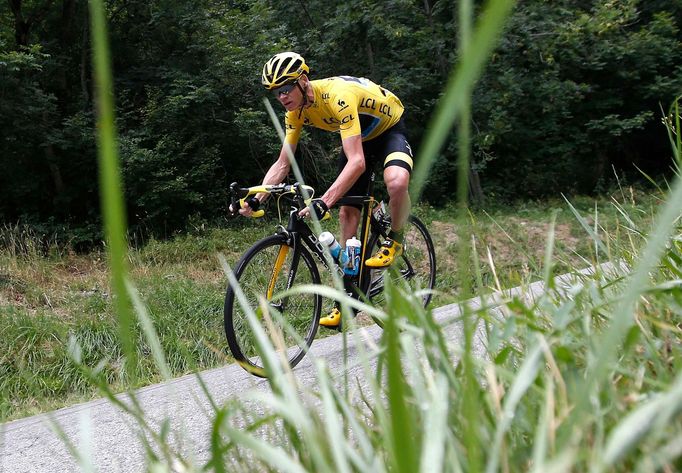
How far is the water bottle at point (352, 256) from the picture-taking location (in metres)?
3.65

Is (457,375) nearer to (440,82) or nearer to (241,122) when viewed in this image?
(241,122)

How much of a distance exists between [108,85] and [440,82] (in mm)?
13974

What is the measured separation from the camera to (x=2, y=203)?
451 inches

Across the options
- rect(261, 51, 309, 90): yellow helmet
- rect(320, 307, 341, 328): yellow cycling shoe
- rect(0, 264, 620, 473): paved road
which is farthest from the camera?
rect(320, 307, 341, 328): yellow cycling shoe

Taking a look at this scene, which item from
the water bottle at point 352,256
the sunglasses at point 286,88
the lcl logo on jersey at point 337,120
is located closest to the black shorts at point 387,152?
the lcl logo on jersey at point 337,120

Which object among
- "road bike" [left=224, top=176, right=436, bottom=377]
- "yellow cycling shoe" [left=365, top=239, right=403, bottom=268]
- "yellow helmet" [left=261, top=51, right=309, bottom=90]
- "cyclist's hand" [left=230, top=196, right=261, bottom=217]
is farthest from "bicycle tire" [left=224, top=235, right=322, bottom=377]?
"yellow helmet" [left=261, top=51, right=309, bottom=90]

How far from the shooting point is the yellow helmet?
3318mm

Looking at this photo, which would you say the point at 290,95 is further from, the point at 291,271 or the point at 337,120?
the point at 291,271

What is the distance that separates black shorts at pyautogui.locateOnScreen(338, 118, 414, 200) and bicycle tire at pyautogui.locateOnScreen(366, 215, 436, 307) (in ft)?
1.19

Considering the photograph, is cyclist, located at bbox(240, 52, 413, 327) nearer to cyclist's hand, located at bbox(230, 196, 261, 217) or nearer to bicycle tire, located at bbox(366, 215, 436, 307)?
cyclist's hand, located at bbox(230, 196, 261, 217)

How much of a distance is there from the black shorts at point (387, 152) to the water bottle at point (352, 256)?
0.49m

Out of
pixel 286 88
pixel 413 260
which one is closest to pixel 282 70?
pixel 286 88

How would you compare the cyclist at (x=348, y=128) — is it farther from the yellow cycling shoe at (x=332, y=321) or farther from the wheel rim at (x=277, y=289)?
the wheel rim at (x=277, y=289)

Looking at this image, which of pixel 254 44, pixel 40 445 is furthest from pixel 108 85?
pixel 254 44
